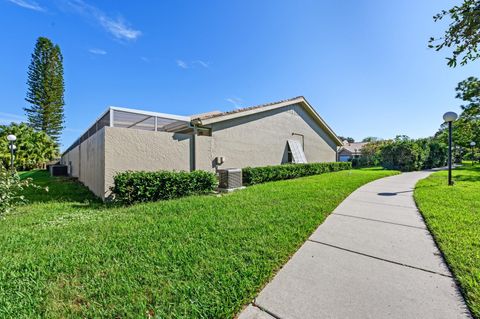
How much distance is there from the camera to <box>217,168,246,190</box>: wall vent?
345 inches

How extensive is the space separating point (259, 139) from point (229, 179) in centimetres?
437

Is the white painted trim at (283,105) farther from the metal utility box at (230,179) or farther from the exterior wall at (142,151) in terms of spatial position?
the metal utility box at (230,179)

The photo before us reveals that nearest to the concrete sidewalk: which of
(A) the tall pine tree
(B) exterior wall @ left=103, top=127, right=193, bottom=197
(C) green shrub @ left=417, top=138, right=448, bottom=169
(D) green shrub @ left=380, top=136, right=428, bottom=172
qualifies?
(B) exterior wall @ left=103, top=127, right=193, bottom=197

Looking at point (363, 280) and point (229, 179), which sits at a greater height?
point (229, 179)

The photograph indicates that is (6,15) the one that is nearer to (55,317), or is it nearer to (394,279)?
(55,317)

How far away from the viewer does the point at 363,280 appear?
2.48 meters

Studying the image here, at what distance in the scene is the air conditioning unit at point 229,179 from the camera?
28.8ft

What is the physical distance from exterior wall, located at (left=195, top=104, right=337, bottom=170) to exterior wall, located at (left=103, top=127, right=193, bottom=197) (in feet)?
2.54

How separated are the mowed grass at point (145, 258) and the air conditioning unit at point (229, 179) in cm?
340

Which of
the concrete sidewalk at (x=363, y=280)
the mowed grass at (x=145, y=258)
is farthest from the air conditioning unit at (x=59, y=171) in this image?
the concrete sidewalk at (x=363, y=280)

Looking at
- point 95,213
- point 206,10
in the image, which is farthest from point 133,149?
point 206,10

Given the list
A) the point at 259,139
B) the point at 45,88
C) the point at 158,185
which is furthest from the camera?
the point at 45,88

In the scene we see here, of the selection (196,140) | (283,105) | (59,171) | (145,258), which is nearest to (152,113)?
(196,140)

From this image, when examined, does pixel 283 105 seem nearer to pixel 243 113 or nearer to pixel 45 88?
pixel 243 113
